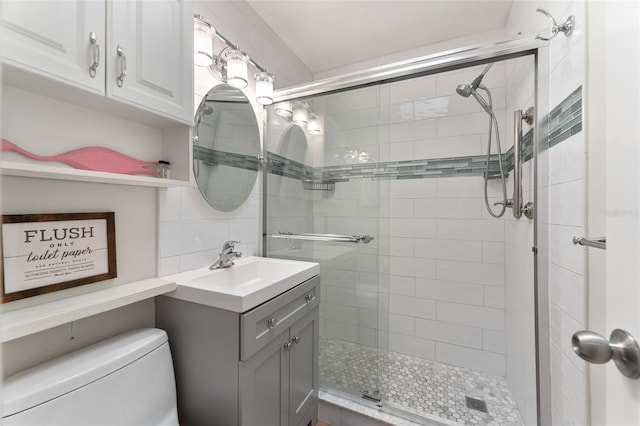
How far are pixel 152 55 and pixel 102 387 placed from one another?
1.13m

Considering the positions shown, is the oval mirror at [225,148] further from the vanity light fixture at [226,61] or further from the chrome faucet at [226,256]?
the chrome faucet at [226,256]

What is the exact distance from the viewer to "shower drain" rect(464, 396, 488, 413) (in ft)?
5.05

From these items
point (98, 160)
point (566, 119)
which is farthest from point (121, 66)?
point (566, 119)

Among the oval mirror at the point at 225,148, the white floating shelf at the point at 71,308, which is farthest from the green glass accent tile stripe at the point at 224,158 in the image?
the white floating shelf at the point at 71,308

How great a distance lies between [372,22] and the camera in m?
1.85

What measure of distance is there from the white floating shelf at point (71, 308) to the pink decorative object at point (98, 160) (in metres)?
0.45

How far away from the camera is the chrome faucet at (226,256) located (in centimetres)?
138

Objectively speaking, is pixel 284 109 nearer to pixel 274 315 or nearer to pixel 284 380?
pixel 274 315

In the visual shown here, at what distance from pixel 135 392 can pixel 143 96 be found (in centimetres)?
103

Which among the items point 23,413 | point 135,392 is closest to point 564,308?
point 135,392

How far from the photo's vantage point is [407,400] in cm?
156

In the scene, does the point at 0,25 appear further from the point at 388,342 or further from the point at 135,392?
the point at 388,342

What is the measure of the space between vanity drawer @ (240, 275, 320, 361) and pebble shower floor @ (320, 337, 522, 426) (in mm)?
633

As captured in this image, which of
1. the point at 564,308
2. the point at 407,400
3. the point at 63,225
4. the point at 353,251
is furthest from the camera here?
the point at 353,251
